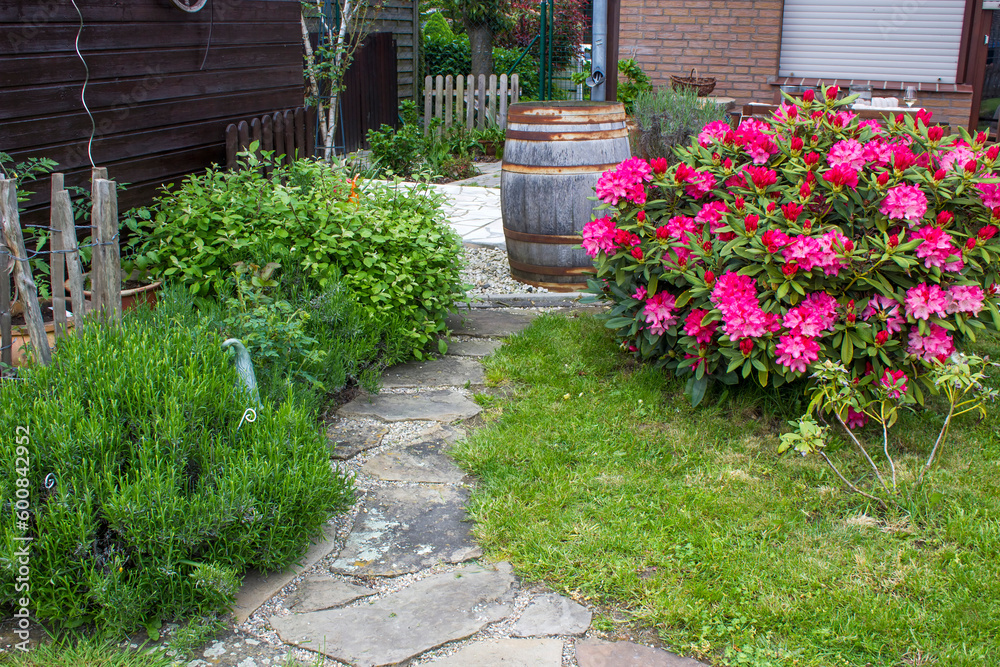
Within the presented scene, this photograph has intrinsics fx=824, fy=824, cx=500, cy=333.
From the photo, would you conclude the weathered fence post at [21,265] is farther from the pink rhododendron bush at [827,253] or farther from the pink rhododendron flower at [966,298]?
the pink rhododendron flower at [966,298]

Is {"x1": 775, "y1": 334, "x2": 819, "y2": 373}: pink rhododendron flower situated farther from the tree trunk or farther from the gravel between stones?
the tree trunk

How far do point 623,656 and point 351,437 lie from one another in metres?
1.54

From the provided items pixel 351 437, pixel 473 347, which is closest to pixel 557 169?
pixel 473 347

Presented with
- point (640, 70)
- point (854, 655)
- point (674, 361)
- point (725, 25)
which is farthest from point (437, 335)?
point (725, 25)

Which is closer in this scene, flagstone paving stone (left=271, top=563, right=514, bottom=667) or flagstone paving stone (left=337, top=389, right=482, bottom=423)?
flagstone paving stone (left=271, top=563, right=514, bottom=667)

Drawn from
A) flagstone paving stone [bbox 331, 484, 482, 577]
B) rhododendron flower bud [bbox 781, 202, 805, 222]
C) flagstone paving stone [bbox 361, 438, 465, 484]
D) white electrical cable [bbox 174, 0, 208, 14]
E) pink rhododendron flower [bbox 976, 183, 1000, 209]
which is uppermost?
white electrical cable [bbox 174, 0, 208, 14]

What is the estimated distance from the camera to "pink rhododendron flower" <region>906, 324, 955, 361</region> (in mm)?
3041

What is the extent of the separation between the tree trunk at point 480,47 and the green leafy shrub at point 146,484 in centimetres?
1250

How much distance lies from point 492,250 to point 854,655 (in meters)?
4.66

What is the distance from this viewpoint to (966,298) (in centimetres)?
302

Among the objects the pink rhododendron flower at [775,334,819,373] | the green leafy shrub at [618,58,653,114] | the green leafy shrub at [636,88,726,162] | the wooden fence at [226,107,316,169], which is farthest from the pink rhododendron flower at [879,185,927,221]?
the green leafy shrub at [618,58,653,114]

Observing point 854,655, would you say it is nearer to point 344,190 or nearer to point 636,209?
point 636,209

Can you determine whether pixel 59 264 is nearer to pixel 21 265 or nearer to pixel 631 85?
pixel 21 265

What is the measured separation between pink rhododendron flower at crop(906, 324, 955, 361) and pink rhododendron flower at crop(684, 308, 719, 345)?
72 centimetres
